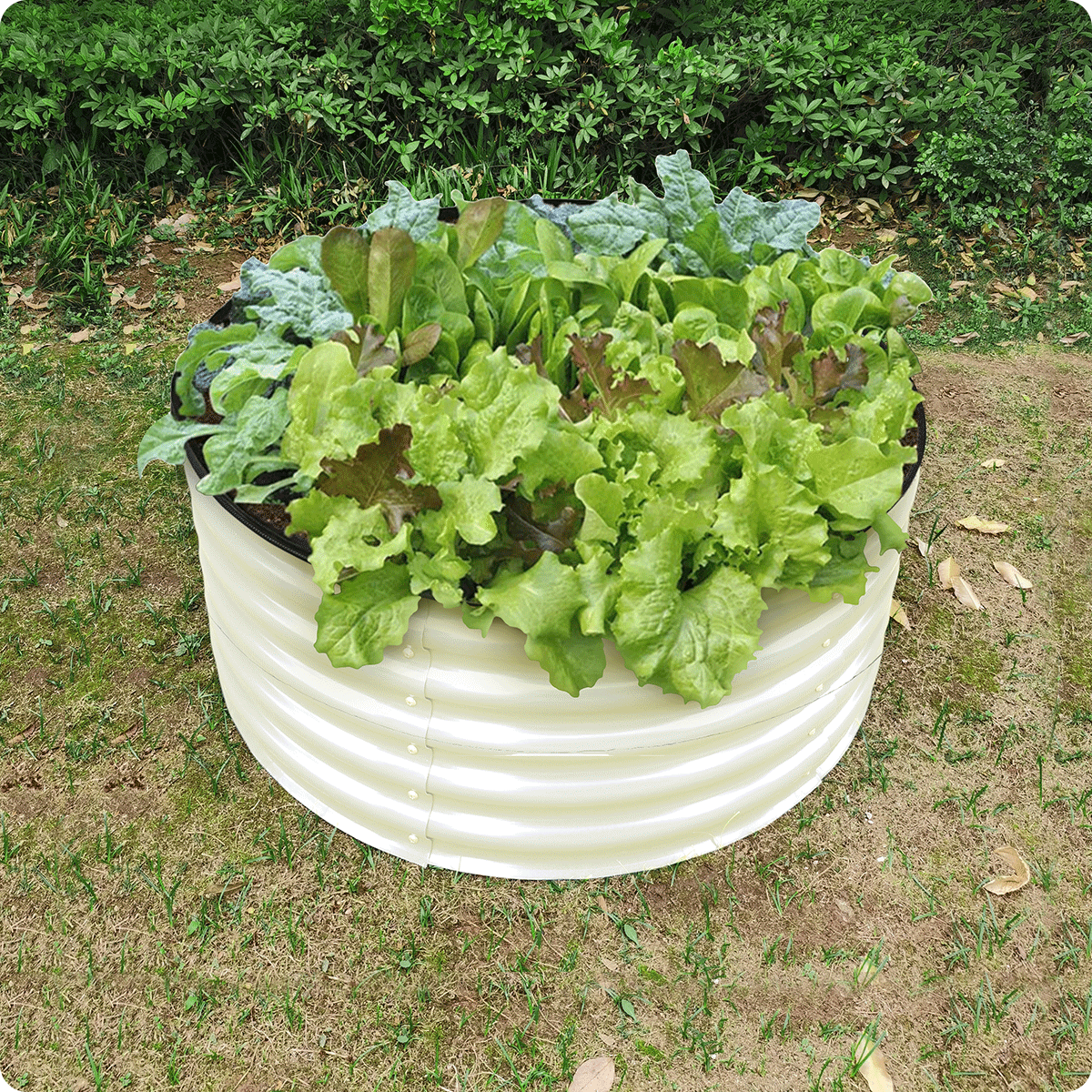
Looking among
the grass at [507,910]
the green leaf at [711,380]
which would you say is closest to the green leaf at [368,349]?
the green leaf at [711,380]

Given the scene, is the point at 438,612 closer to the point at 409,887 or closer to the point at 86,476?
the point at 409,887

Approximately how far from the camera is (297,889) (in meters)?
2.71

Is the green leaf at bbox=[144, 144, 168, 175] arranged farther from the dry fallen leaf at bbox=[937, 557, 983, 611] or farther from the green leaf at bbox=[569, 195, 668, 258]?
the dry fallen leaf at bbox=[937, 557, 983, 611]

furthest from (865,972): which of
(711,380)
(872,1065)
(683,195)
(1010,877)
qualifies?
(683,195)

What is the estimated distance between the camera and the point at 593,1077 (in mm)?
2381

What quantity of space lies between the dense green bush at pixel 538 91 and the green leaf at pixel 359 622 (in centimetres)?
358

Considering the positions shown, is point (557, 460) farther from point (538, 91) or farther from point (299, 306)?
point (538, 91)

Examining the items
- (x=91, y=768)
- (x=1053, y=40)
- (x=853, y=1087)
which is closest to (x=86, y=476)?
(x=91, y=768)

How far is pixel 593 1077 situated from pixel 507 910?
17.1 inches

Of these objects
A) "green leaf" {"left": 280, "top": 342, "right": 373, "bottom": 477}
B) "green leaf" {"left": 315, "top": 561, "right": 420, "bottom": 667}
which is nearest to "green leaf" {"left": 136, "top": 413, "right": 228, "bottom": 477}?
"green leaf" {"left": 280, "top": 342, "right": 373, "bottom": 477}

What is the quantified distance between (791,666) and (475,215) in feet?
4.16

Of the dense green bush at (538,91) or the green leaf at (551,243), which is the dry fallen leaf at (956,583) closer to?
the green leaf at (551,243)

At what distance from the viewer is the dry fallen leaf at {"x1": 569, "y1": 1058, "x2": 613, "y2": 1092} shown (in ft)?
7.75

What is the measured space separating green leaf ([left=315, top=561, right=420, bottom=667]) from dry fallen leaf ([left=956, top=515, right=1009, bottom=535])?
2446 millimetres
